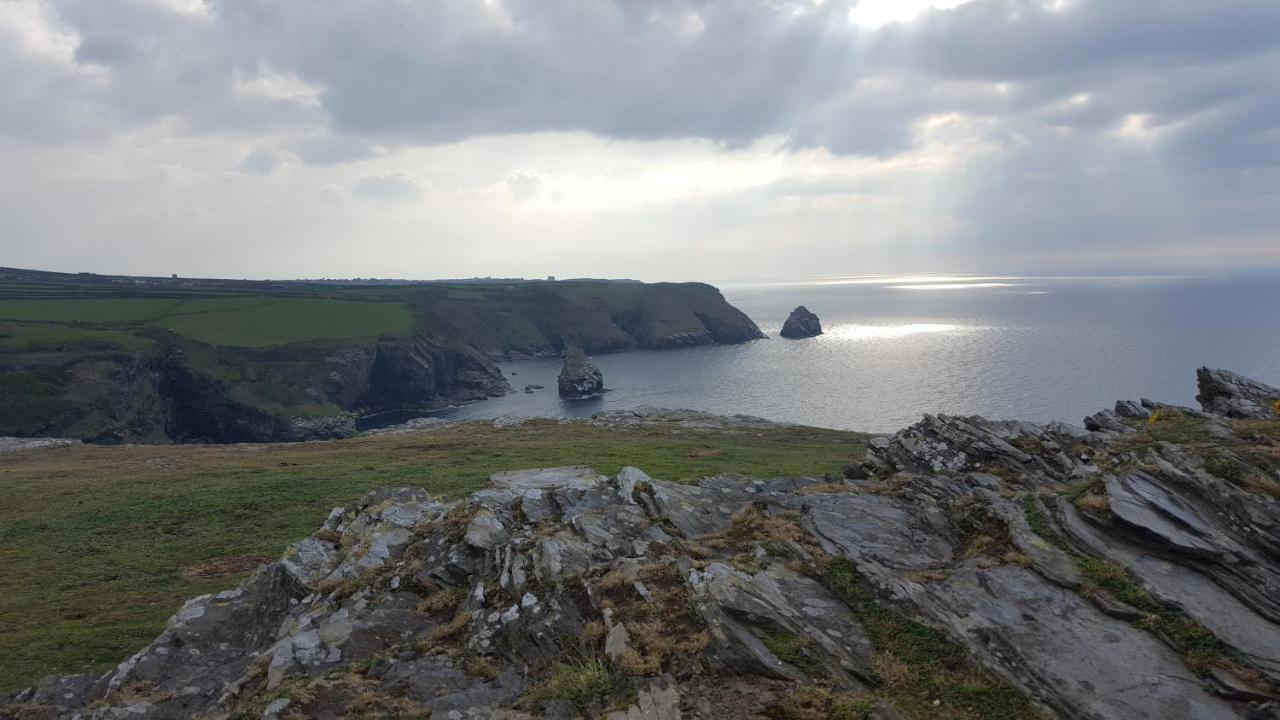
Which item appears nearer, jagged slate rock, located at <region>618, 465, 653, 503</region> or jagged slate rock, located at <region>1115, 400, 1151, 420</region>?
jagged slate rock, located at <region>618, 465, 653, 503</region>

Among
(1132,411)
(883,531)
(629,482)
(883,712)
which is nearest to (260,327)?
(629,482)

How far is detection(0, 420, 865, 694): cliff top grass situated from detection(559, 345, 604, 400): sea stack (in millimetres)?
96953

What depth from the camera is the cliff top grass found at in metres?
23.8

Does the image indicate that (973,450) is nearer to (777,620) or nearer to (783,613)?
(783,613)

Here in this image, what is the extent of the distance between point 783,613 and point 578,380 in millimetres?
153899

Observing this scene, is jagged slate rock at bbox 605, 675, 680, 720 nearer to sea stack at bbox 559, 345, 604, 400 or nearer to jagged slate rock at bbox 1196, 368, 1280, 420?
jagged slate rock at bbox 1196, 368, 1280, 420

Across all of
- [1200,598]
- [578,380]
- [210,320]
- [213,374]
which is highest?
[210,320]

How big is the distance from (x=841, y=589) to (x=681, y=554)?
4696 mm

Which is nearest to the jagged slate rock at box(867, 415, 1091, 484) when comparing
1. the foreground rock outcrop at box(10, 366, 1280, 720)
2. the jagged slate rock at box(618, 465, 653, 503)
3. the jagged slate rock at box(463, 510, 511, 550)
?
the foreground rock outcrop at box(10, 366, 1280, 720)

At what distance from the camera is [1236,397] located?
3334cm

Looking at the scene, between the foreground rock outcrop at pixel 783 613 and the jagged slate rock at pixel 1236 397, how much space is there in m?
10.2

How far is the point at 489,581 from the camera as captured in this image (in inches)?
720

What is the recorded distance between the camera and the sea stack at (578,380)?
166 meters

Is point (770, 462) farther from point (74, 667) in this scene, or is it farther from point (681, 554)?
point (74, 667)
